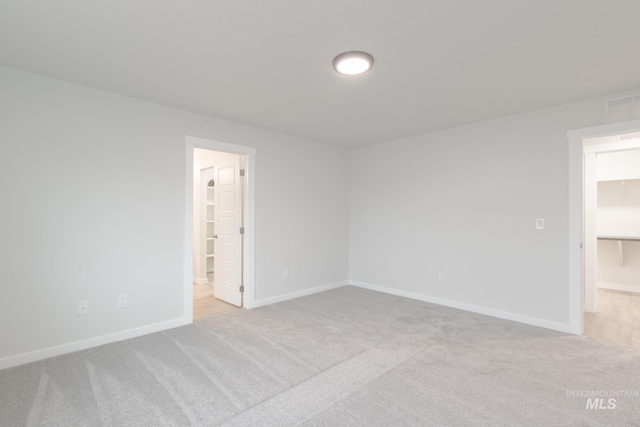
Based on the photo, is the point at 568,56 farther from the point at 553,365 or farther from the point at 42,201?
the point at 42,201

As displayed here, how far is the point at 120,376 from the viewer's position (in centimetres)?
235

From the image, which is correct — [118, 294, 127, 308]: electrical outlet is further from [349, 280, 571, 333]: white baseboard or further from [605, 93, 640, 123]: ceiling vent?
[605, 93, 640, 123]: ceiling vent

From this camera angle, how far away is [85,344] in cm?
282

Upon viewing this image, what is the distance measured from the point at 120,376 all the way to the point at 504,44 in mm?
3723

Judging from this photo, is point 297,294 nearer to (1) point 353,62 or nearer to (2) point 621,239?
(1) point 353,62

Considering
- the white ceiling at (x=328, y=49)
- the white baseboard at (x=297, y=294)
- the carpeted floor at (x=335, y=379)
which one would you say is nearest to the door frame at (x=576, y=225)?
the carpeted floor at (x=335, y=379)

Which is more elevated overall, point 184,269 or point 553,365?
point 184,269

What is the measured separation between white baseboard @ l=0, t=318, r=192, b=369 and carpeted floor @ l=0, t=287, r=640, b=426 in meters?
0.09

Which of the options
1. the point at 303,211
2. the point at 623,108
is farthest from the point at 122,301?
the point at 623,108

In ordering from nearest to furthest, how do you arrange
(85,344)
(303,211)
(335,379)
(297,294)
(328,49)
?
1. (328,49)
2. (335,379)
3. (85,344)
4. (297,294)
5. (303,211)

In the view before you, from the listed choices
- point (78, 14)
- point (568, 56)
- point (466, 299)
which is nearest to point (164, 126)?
point (78, 14)

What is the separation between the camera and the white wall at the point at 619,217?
483cm

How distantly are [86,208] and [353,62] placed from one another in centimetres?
271

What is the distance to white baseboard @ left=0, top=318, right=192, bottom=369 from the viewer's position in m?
2.50
